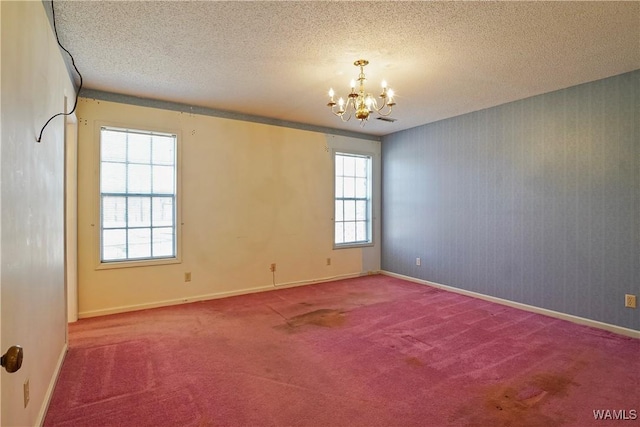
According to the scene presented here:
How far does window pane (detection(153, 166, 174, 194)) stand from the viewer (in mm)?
4168

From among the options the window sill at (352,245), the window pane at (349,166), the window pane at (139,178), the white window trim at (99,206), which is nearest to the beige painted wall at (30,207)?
the white window trim at (99,206)

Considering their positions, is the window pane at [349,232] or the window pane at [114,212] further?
the window pane at [349,232]

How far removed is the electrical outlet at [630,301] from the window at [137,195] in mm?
4881

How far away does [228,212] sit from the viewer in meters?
4.64

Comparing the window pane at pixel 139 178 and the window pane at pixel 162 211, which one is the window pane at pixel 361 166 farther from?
the window pane at pixel 139 178

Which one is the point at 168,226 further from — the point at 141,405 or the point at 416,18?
the point at 416,18

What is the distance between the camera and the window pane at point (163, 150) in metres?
4.17

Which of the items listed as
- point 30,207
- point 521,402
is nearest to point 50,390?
point 30,207

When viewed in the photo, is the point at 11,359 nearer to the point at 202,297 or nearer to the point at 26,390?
the point at 26,390

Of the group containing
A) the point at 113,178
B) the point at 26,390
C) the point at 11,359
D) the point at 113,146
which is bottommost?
the point at 26,390

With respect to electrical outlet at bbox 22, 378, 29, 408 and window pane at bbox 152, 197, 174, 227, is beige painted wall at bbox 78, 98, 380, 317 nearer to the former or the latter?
window pane at bbox 152, 197, 174, 227

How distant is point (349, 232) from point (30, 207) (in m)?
4.63

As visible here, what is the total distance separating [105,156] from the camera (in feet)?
12.7

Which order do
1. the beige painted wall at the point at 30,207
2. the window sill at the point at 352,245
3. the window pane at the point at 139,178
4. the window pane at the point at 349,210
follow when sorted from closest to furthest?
the beige painted wall at the point at 30,207 < the window pane at the point at 139,178 < the window sill at the point at 352,245 < the window pane at the point at 349,210
